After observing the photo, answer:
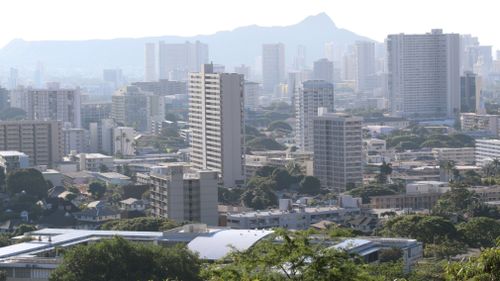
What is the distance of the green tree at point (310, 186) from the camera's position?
112ft

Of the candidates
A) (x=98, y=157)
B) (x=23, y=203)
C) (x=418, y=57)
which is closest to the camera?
(x=23, y=203)

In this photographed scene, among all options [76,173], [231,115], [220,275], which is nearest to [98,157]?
[76,173]

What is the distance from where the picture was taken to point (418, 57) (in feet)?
219

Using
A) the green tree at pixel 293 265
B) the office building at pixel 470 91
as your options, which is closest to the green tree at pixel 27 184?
the green tree at pixel 293 265

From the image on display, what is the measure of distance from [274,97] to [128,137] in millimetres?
51587

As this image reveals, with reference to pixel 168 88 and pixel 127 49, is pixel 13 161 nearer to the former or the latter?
pixel 168 88

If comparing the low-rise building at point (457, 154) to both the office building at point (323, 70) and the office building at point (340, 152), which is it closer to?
the office building at point (340, 152)

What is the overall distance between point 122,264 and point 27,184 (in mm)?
15552

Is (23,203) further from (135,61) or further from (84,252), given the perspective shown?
(135,61)

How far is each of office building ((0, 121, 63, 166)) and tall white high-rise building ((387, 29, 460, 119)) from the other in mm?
29545

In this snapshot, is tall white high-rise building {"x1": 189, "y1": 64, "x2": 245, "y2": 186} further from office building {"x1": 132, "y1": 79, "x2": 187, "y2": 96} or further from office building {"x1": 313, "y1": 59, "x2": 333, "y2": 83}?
office building {"x1": 313, "y1": 59, "x2": 333, "y2": 83}

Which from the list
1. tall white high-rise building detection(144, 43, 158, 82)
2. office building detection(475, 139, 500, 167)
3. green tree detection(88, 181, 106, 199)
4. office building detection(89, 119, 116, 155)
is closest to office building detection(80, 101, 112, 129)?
office building detection(89, 119, 116, 155)

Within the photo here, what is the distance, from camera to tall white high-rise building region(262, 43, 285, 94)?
374 ft

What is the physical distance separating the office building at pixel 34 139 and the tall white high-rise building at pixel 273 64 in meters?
73.3
